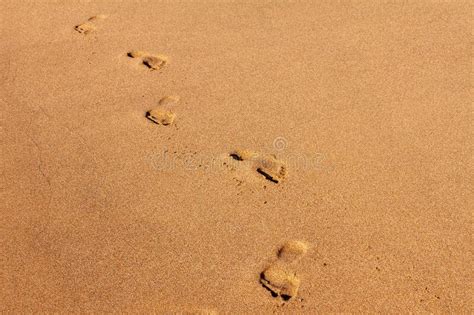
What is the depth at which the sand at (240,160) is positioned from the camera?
2.07 meters

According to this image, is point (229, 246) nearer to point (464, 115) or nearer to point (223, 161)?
point (223, 161)

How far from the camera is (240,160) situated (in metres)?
2.58

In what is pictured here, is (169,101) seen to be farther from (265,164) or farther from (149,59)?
(265,164)

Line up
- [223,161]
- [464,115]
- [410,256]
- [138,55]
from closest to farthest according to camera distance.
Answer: [410,256]
[223,161]
[464,115]
[138,55]

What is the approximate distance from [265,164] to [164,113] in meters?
0.70

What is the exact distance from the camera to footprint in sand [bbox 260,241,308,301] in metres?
2.02

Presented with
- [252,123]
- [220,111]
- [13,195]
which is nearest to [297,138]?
[252,123]

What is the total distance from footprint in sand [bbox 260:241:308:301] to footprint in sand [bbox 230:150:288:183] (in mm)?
418

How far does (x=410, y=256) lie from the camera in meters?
2.13

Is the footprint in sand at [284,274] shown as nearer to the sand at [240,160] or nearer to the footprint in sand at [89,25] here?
the sand at [240,160]

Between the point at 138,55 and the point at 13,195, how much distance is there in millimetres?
1306

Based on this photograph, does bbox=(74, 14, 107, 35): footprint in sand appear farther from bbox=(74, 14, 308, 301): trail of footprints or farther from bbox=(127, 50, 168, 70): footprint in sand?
bbox=(127, 50, 168, 70): footprint in sand

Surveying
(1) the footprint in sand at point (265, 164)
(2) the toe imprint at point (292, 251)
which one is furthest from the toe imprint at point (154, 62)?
(2) the toe imprint at point (292, 251)

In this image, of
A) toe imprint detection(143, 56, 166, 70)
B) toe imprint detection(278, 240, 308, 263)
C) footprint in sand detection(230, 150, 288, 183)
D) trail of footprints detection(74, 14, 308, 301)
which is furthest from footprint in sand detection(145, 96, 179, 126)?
toe imprint detection(278, 240, 308, 263)
